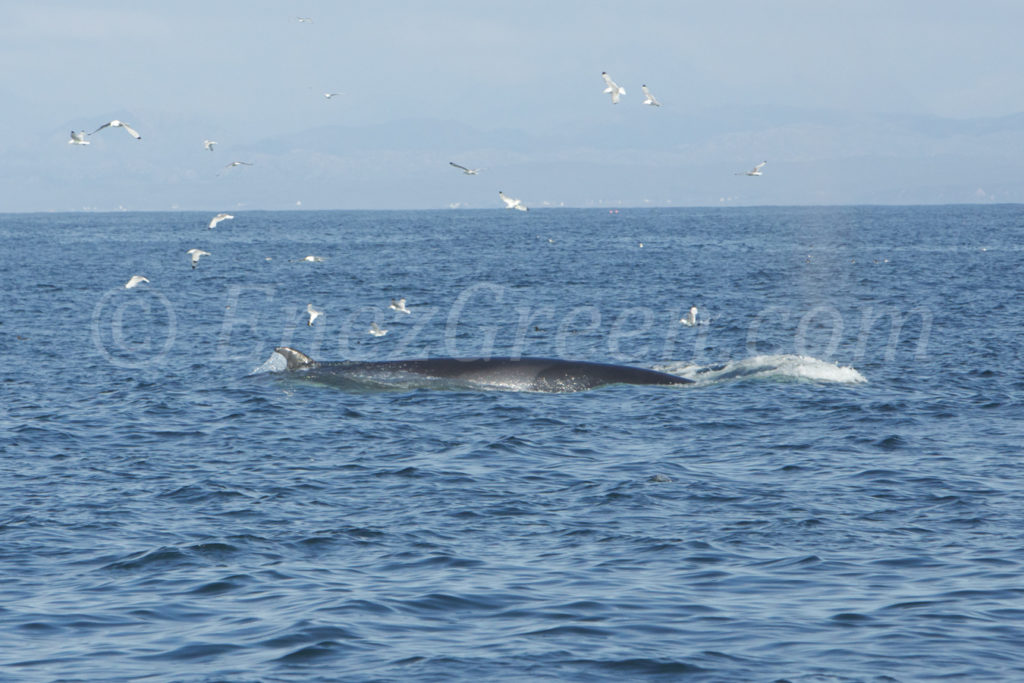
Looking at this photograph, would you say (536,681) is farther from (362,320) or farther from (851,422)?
(362,320)

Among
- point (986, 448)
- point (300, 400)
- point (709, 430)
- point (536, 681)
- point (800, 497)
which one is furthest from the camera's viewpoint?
point (300, 400)

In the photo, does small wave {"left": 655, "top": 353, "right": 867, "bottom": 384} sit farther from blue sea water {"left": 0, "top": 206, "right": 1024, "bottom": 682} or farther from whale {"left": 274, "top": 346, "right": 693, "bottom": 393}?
whale {"left": 274, "top": 346, "right": 693, "bottom": 393}

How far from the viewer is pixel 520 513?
21.0 meters

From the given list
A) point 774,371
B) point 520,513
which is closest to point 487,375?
point 774,371

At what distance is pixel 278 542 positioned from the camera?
19391 millimetres

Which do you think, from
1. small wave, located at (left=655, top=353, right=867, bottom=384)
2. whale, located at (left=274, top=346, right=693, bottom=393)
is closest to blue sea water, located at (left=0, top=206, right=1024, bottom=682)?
small wave, located at (left=655, top=353, right=867, bottom=384)

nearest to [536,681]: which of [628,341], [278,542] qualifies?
[278,542]

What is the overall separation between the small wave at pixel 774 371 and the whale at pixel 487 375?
171 centimetres

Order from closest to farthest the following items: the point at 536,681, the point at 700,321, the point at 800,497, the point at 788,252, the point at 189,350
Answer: the point at 536,681
the point at 800,497
the point at 189,350
the point at 700,321
the point at 788,252

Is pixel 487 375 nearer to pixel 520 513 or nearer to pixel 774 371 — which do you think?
pixel 774 371

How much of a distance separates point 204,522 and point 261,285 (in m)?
59.2

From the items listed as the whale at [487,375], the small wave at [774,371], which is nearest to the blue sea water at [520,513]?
the small wave at [774,371]

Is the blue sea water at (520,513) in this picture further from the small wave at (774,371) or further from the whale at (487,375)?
the whale at (487,375)

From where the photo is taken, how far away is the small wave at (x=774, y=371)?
35.1 meters
